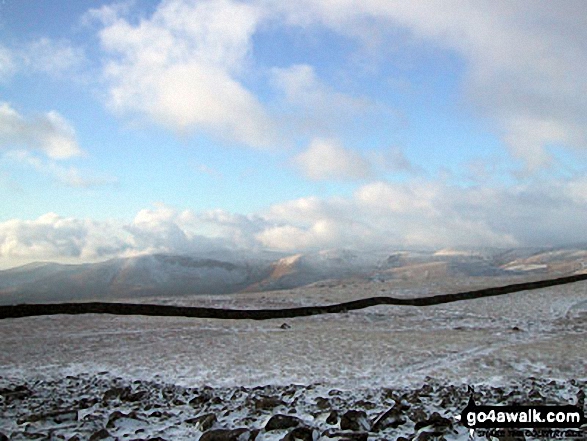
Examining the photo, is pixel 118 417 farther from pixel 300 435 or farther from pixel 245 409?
pixel 300 435

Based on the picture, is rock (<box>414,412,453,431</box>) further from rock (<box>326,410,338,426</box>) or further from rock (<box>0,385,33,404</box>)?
rock (<box>0,385,33,404</box>)

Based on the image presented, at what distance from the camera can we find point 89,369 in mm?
16562

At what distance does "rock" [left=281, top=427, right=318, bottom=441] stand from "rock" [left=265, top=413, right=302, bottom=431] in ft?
1.65

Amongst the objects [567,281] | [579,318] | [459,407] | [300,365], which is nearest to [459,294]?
[579,318]

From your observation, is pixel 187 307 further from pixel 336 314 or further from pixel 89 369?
pixel 89 369

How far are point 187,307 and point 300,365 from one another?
2343cm

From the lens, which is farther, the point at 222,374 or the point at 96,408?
the point at 222,374

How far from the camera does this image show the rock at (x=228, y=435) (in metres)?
8.53

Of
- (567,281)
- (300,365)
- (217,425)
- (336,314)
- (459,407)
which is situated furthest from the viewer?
(567,281)

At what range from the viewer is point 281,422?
9242mm

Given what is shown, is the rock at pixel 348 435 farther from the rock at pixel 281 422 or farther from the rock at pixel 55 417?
the rock at pixel 55 417

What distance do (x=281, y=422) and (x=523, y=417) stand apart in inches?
219

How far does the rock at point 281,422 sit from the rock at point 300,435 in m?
0.50

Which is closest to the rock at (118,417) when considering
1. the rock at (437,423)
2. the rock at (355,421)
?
the rock at (355,421)
